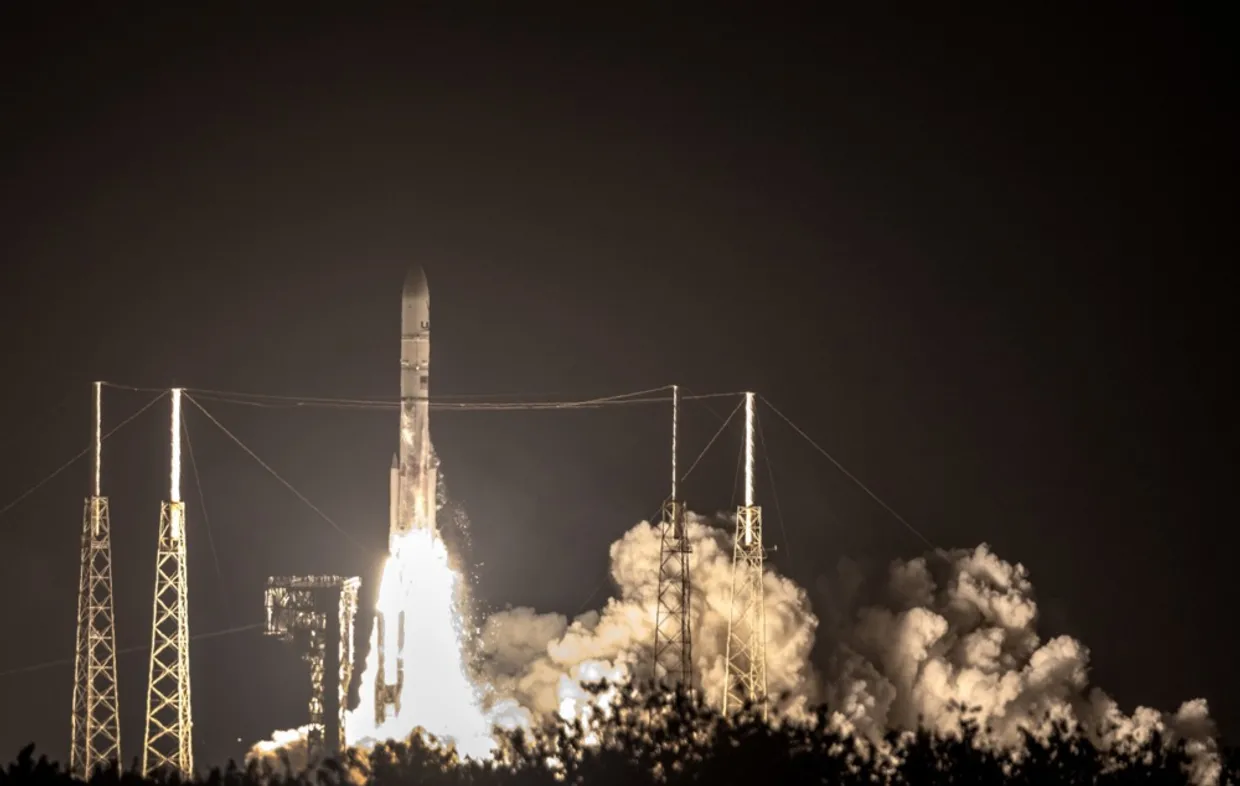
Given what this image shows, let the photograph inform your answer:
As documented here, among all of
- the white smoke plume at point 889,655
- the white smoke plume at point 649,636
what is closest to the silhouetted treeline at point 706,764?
the white smoke plume at point 889,655

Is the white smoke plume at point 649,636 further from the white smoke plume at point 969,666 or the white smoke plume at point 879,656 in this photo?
the white smoke plume at point 969,666

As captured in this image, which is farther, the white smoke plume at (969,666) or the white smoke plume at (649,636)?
the white smoke plume at (969,666)

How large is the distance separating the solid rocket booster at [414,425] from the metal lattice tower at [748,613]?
7.48 m

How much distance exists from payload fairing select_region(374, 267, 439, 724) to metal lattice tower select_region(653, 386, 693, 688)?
5.66 metres

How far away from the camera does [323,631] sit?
59.6 meters

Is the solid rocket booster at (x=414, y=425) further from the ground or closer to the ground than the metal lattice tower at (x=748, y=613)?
further from the ground

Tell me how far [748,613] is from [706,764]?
23.6m

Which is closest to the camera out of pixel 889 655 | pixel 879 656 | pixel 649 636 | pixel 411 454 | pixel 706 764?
pixel 706 764

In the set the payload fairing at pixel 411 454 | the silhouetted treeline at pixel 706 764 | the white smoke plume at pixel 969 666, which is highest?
the payload fairing at pixel 411 454

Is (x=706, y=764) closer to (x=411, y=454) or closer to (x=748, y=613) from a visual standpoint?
(x=748, y=613)

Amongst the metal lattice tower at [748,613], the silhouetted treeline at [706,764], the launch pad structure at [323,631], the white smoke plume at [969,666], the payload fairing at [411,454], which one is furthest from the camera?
the white smoke plume at [969,666]

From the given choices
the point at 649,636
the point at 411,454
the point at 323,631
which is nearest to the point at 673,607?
the point at 649,636

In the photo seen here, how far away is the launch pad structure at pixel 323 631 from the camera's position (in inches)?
2272

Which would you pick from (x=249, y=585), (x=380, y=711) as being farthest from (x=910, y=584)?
(x=249, y=585)
